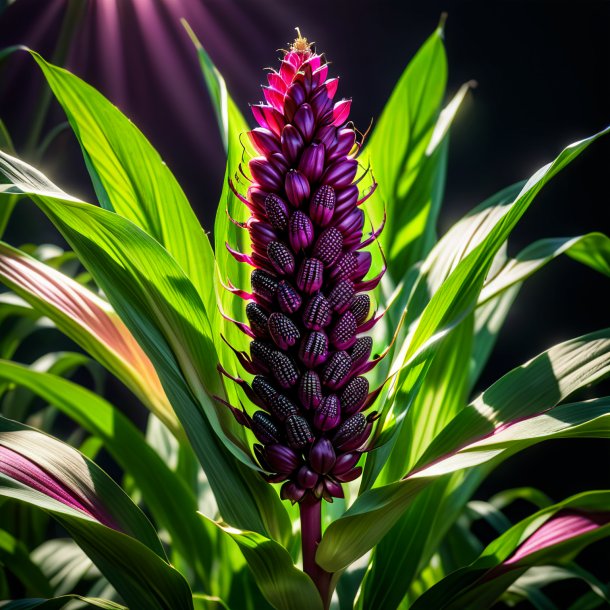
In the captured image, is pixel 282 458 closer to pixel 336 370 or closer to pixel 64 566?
pixel 336 370

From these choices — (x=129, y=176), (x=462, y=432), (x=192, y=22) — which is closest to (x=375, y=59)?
(x=192, y=22)

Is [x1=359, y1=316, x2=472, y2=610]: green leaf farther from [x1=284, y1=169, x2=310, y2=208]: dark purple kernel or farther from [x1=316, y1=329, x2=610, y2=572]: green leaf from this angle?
[x1=284, y1=169, x2=310, y2=208]: dark purple kernel

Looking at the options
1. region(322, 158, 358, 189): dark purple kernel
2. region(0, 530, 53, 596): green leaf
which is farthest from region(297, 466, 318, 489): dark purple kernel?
region(0, 530, 53, 596): green leaf

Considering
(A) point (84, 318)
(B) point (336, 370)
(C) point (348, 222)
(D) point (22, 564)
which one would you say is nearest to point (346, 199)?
(C) point (348, 222)

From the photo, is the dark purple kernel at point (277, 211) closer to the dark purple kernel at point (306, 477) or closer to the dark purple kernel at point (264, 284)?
the dark purple kernel at point (264, 284)

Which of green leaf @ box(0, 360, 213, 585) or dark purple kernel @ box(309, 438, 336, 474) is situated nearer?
dark purple kernel @ box(309, 438, 336, 474)

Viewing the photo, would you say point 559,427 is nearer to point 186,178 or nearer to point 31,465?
point 31,465
